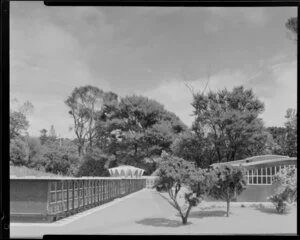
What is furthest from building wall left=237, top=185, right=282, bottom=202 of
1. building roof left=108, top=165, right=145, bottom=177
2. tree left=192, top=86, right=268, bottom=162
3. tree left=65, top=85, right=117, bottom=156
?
tree left=65, top=85, right=117, bottom=156

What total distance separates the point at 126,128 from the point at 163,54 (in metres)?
1.93

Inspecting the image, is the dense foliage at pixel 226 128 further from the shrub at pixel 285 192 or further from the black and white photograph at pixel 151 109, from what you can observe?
the shrub at pixel 285 192

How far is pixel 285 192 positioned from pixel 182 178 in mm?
2260

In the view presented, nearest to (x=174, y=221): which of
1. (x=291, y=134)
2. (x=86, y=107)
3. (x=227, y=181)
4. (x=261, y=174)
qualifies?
(x=227, y=181)

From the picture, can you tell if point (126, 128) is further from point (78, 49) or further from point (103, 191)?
point (78, 49)

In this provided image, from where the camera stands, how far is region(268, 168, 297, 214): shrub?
580 centimetres

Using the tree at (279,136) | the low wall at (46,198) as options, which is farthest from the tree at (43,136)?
the tree at (279,136)

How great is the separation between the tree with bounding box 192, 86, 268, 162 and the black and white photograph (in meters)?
0.03

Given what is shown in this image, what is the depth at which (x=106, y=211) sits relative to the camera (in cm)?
630

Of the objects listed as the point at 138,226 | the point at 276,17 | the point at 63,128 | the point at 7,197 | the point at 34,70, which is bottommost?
the point at 138,226

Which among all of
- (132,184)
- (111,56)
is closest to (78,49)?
(111,56)

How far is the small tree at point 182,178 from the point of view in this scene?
14.8 ft

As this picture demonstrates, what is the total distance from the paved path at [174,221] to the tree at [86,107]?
1.84 meters

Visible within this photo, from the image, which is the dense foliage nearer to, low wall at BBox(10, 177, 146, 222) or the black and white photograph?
the black and white photograph
